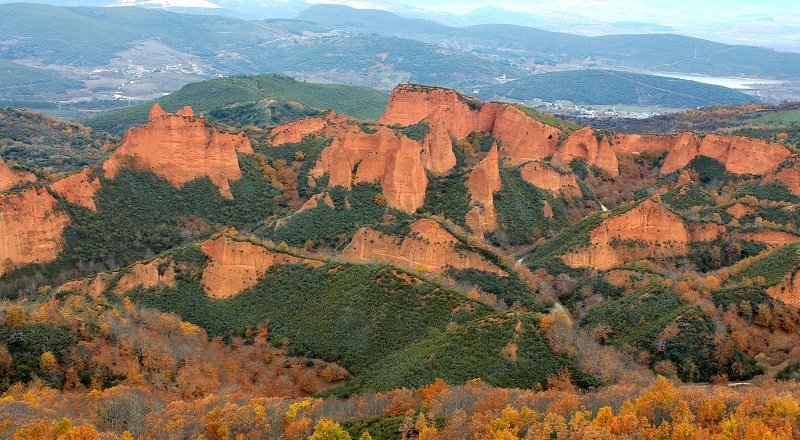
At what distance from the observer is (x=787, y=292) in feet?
136

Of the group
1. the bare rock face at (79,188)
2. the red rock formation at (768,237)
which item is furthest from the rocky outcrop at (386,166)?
the red rock formation at (768,237)

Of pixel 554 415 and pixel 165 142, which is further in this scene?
pixel 165 142

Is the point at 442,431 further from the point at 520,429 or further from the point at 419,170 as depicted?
the point at 419,170

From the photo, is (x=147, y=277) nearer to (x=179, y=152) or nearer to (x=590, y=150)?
(x=179, y=152)

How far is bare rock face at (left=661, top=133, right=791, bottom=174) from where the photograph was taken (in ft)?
251

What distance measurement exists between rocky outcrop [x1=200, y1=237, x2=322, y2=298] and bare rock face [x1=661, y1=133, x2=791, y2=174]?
5144 centimetres

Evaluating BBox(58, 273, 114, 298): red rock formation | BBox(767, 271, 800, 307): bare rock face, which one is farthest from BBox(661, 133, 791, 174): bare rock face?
BBox(58, 273, 114, 298): red rock formation

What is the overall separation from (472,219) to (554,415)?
3516 cm

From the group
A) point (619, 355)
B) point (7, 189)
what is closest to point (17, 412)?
point (619, 355)

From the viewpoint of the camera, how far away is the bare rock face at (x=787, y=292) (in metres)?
41.1

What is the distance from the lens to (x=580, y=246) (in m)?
54.4

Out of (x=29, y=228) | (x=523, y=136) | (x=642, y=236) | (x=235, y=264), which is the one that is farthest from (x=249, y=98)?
(x=235, y=264)

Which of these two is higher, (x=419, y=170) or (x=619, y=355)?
(x=419, y=170)

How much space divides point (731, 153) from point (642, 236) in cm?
2971
